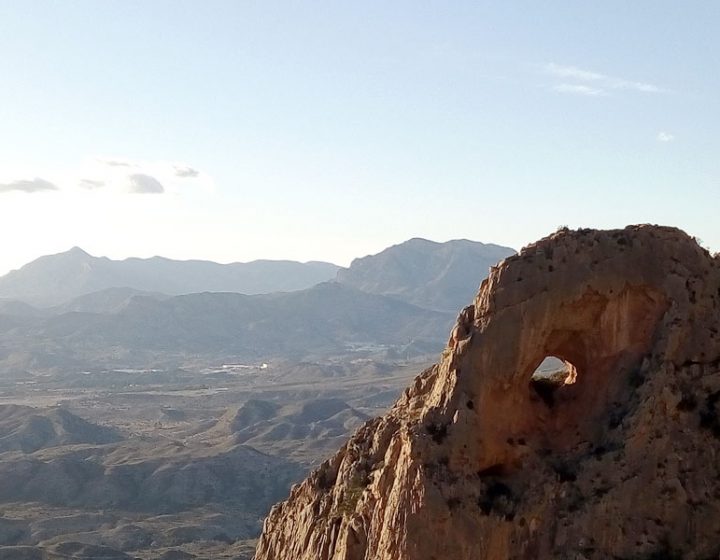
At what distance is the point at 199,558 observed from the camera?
250 feet

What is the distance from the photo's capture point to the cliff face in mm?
18859

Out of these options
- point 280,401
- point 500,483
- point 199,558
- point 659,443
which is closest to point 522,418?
point 500,483

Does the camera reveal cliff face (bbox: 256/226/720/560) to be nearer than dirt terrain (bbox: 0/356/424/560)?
Yes

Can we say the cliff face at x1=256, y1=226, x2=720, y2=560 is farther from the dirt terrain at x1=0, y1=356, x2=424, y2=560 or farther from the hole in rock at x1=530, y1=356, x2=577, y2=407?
the dirt terrain at x1=0, y1=356, x2=424, y2=560

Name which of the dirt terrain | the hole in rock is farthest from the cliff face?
the dirt terrain

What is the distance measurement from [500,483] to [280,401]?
162474 mm

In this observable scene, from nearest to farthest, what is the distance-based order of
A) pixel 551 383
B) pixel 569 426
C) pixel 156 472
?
1. pixel 569 426
2. pixel 551 383
3. pixel 156 472

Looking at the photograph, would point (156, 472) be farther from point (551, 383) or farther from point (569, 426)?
point (569, 426)

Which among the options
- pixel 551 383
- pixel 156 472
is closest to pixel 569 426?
pixel 551 383

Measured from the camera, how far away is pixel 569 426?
20938 mm

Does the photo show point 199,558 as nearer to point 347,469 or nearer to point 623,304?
point 347,469

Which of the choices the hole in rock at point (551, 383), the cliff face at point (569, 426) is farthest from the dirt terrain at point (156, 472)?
the cliff face at point (569, 426)

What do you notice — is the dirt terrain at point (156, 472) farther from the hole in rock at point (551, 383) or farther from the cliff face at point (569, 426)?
the cliff face at point (569, 426)

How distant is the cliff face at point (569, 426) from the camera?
18.9 m
